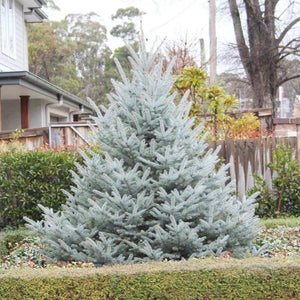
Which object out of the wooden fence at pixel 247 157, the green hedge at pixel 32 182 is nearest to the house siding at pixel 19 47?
the green hedge at pixel 32 182

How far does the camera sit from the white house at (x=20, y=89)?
16.4 metres

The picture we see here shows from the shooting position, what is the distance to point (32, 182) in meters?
7.92

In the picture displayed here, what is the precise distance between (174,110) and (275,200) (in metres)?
4.09

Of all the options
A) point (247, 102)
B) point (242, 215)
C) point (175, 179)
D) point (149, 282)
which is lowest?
point (149, 282)

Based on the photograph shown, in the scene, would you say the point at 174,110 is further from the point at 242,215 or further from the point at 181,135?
the point at 242,215

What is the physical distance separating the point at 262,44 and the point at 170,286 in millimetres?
22542

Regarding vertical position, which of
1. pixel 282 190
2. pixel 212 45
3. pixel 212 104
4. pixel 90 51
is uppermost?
pixel 90 51

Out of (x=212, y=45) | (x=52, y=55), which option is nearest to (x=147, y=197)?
(x=212, y=45)

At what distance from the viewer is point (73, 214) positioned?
511cm

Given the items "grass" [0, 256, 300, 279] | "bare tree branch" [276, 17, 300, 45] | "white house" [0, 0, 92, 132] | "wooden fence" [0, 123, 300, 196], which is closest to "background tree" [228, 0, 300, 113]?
"bare tree branch" [276, 17, 300, 45]

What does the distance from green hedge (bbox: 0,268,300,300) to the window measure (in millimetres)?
14235

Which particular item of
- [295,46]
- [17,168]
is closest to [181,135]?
[17,168]

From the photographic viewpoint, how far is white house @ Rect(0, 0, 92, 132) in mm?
16438

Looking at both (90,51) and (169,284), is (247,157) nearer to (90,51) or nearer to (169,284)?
(169,284)
